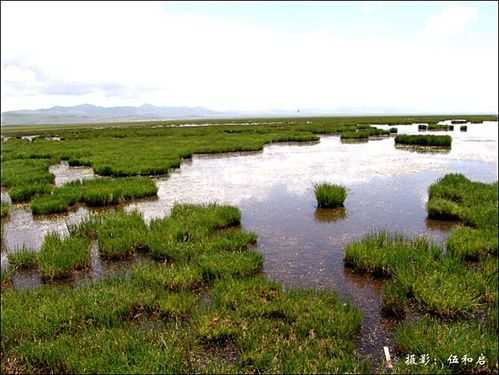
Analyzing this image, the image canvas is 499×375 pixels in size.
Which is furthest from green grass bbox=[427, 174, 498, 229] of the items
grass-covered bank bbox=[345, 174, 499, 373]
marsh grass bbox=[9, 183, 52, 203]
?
marsh grass bbox=[9, 183, 52, 203]

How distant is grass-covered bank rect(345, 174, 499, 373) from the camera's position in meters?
5.40

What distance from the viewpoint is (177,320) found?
6.83m

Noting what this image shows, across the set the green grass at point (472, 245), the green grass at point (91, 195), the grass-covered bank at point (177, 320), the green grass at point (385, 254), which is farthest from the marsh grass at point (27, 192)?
the green grass at point (472, 245)

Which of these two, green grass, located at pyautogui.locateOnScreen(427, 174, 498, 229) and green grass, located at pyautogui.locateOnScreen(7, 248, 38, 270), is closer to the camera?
green grass, located at pyautogui.locateOnScreen(7, 248, 38, 270)

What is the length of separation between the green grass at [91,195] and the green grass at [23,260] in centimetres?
622

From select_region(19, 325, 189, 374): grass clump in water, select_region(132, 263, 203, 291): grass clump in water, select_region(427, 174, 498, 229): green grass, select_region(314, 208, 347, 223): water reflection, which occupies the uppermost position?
select_region(427, 174, 498, 229): green grass

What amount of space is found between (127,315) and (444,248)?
8.53m

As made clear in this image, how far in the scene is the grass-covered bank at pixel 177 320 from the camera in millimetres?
5523

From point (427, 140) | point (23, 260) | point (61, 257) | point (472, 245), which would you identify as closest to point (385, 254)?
point (472, 245)

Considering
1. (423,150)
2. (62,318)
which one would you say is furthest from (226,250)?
(423,150)

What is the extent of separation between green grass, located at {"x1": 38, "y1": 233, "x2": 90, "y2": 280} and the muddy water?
2220 millimetres

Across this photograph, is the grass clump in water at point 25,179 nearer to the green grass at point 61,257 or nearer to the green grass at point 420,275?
the green grass at point 61,257

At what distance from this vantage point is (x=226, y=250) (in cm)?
1016

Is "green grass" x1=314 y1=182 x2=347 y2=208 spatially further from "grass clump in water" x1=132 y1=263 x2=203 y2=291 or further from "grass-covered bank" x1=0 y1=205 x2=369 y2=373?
"grass clump in water" x1=132 y1=263 x2=203 y2=291
